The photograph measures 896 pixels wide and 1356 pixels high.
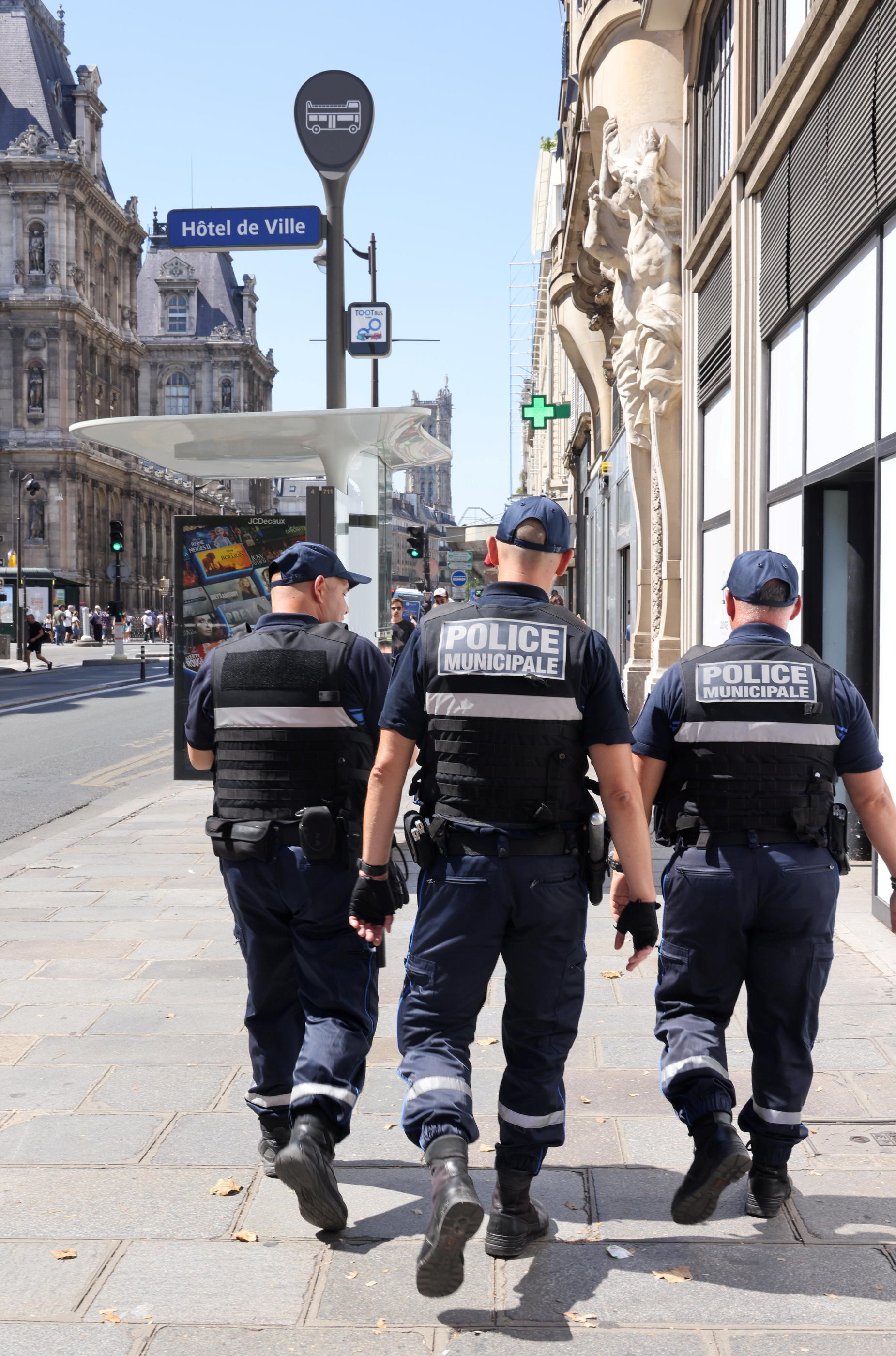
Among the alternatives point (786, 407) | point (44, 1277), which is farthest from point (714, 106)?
point (44, 1277)

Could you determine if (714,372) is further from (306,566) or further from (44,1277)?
(44,1277)

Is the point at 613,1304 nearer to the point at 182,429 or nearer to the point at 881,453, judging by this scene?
the point at 881,453

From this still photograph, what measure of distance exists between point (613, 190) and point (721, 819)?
14140 mm

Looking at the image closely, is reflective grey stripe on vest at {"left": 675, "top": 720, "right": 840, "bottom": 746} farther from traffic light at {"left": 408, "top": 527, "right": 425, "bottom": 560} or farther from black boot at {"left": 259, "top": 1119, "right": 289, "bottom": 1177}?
traffic light at {"left": 408, "top": 527, "right": 425, "bottom": 560}

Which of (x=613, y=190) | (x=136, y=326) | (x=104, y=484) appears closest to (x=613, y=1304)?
(x=613, y=190)

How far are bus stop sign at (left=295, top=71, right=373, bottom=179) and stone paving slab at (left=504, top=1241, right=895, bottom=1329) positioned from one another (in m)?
8.19

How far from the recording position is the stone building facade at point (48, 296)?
83812 mm

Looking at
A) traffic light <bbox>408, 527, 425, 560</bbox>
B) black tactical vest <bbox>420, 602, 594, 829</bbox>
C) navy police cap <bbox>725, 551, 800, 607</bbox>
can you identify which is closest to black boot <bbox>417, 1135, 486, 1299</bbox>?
black tactical vest <bbox>420, 602, 594, 829</bbox>

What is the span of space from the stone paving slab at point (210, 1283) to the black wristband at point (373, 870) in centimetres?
95

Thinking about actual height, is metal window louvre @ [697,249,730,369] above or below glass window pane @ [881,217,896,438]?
above

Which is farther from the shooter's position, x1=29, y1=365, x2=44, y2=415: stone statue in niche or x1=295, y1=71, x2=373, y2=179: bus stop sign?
x1=29, y1=365, x2=44, y2=415: stone statue in niche

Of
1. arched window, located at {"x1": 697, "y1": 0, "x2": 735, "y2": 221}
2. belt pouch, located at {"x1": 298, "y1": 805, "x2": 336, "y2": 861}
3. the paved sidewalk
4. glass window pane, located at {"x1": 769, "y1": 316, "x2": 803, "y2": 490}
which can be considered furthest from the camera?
arched window, located at {"x1": 697, "y1": 0, "x2": 735, "y2": 221}

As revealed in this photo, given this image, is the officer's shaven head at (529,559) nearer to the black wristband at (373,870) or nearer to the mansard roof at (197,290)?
the black wristband at (373,870)

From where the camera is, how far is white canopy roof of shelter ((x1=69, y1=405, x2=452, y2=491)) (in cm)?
893
